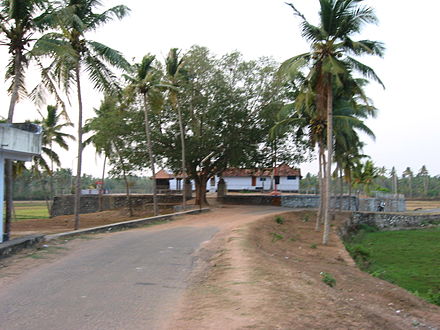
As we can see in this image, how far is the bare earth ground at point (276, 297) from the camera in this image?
5.87 metres

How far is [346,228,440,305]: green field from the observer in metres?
14.8

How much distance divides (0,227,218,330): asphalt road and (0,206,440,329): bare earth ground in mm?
397

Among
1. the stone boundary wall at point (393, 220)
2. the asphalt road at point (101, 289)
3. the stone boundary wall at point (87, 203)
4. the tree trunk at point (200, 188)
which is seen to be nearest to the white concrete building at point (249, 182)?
the stone boundary wall at point (87, 203)

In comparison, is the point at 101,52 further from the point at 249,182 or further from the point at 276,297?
the point at 249,182

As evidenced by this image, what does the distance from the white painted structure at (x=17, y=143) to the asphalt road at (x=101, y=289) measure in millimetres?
3001

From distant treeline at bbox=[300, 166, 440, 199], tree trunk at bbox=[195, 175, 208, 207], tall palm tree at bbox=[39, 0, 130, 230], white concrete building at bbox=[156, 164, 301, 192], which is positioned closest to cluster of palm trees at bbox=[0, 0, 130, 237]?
tall palm tree at bbox=[39, 0, 130, 230]

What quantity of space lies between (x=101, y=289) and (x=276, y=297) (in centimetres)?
312

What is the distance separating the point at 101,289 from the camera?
7.94 metres

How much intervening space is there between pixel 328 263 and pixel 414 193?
267 feet

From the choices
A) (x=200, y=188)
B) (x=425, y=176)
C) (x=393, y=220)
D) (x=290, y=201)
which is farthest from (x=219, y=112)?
(x=425, y=176)

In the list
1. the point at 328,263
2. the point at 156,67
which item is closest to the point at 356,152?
the point at 156,67

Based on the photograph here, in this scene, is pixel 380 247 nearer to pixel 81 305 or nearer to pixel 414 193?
pixel 81 305

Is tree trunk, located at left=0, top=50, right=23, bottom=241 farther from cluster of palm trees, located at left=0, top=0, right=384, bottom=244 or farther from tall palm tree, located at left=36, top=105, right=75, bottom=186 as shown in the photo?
tall palm tree, located at left=36, top=105, right=75, bottom=186

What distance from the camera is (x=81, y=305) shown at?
6.88 meters
